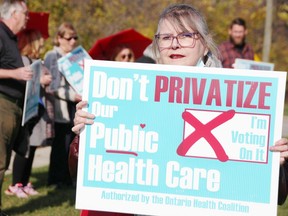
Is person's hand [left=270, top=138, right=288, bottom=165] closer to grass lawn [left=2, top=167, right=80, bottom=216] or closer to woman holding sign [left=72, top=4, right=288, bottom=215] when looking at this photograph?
woman holding sign [left=72, top=4, right=288, bottom=215]

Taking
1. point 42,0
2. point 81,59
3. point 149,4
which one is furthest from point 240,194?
point 149,4

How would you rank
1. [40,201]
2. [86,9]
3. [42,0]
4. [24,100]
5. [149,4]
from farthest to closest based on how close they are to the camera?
[149,4]
[86,9]
[42,0]
[40,201]
[24,100]

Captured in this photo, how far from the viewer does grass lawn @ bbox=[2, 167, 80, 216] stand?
6.79 metres

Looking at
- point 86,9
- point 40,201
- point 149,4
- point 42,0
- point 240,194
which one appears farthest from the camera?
point 149,4

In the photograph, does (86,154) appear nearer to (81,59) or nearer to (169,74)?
(169,74)

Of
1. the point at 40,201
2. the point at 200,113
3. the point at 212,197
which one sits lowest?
the point at 40,201

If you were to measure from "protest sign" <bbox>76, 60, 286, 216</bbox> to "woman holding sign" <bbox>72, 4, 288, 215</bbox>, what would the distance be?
0.17m

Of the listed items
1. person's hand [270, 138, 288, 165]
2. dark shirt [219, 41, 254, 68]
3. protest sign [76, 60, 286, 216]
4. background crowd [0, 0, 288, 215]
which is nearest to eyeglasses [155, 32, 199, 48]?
protest sign [76, 60, 286, 216]

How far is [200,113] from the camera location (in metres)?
2.88

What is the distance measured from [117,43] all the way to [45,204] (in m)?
1.74

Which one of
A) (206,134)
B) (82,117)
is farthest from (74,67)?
(206,134)

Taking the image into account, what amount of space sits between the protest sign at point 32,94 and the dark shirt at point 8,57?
0.10 metres

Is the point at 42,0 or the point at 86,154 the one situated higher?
the point at 42,0

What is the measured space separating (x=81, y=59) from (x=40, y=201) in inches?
58.5
